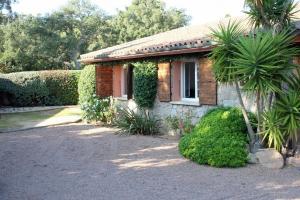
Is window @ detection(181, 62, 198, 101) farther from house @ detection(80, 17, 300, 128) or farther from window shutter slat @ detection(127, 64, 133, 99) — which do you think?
window shutter slat @ detection(127, 64, 133, 99)

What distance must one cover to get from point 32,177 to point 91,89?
34.7ft

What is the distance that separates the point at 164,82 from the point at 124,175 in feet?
20.0

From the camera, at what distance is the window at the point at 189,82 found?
43.5ft

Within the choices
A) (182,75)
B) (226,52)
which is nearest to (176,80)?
(182,75)

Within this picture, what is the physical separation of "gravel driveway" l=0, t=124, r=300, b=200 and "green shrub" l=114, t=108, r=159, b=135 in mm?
1627

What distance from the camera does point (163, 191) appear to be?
279 inches

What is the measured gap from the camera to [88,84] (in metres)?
18.8

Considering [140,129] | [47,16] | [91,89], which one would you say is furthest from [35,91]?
[47,16]

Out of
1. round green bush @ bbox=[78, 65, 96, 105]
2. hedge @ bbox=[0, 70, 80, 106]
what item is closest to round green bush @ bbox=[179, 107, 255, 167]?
round green bush @ bbox=[78, 65, 96, 105]

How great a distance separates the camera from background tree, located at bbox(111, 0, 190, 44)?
44219 millimetres

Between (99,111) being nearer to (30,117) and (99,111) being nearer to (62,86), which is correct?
(30,117)

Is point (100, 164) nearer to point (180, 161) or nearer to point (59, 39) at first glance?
point (180, 161)

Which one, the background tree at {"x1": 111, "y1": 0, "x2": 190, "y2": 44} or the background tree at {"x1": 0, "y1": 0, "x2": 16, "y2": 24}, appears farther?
the background tree at {"x1": 111, "y1": 0, "x2": 190, "y2": 44}

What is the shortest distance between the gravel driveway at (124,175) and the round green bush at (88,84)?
21.2 ft
